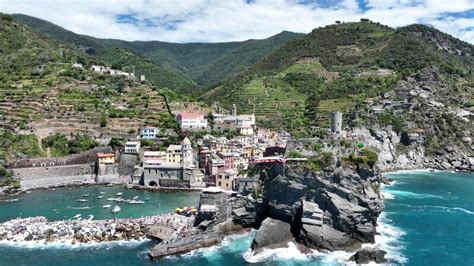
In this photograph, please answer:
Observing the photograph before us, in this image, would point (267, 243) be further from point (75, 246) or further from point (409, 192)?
point (409, 192)

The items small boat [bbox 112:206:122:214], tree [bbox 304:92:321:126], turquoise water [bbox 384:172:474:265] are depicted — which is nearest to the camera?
turquoise water [bbox 384:172:474:265]

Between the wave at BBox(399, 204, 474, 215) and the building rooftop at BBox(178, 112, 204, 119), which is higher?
the building rooftop at BBox(178, 112, 204, 119)

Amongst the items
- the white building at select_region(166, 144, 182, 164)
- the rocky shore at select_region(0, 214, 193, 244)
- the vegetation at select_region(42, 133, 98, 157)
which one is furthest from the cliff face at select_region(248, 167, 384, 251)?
the vegetation at select_region(42, 133, 98, 157)

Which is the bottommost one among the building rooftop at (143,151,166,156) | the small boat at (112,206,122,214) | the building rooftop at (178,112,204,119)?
the small boat at (112,206,122,214)

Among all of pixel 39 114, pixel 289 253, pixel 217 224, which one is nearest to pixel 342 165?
pixel 289 253

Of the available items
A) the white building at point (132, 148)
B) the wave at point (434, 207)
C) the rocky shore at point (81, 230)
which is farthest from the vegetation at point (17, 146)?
the wave at point (434, 207)

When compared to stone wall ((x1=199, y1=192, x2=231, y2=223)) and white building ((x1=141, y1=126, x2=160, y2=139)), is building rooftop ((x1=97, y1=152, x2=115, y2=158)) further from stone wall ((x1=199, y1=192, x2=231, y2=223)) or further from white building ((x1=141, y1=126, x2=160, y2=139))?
stone wall ((x1=199, y1=192, x2=231, y2=223))
